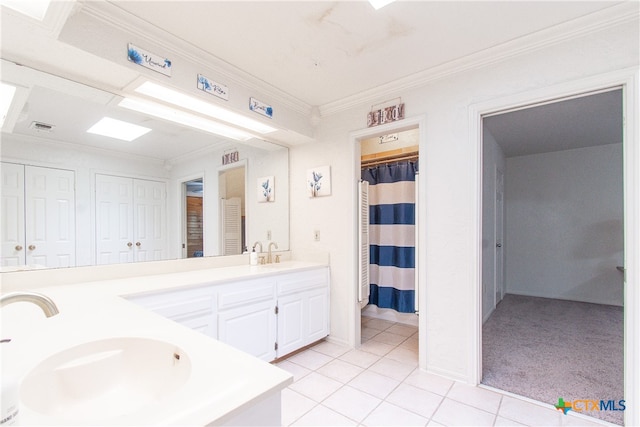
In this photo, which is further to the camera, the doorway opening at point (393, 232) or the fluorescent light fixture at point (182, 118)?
the doorway opening at point (393, 232)

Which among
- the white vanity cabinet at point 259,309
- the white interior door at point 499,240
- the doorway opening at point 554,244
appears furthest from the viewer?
the white interior door at point 499,240

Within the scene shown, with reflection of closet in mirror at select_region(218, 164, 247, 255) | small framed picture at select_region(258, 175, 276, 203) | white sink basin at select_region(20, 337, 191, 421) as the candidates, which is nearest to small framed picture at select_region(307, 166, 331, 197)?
small framed picture at select_region(258, 175, 276, 203)

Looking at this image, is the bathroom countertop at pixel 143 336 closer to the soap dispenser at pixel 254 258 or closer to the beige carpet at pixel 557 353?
the soap dispenser at pixel 254 258

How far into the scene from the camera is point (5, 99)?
5.55 feet

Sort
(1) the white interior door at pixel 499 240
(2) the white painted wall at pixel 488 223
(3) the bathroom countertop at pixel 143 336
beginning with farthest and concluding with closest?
(1) the white interior door at pixel 499 240
(2) the white painted wall at pixel 488 223
(3) the bathroom countertop at pixel 143 336

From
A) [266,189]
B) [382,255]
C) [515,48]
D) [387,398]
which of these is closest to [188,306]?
[387,398]

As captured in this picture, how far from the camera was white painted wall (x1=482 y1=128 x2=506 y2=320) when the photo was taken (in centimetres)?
379

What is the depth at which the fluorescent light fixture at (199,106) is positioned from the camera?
80.8 inches

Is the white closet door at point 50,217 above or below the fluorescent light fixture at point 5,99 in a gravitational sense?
below

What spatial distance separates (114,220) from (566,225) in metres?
6.15

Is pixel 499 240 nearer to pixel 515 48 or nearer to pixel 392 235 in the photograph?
pixel 392 235

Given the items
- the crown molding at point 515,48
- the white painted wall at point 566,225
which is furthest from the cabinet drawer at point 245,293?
the white painted wall at point 566,225

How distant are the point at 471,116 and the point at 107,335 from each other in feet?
8.23

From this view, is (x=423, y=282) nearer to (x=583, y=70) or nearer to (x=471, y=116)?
(x=471, y=116)
